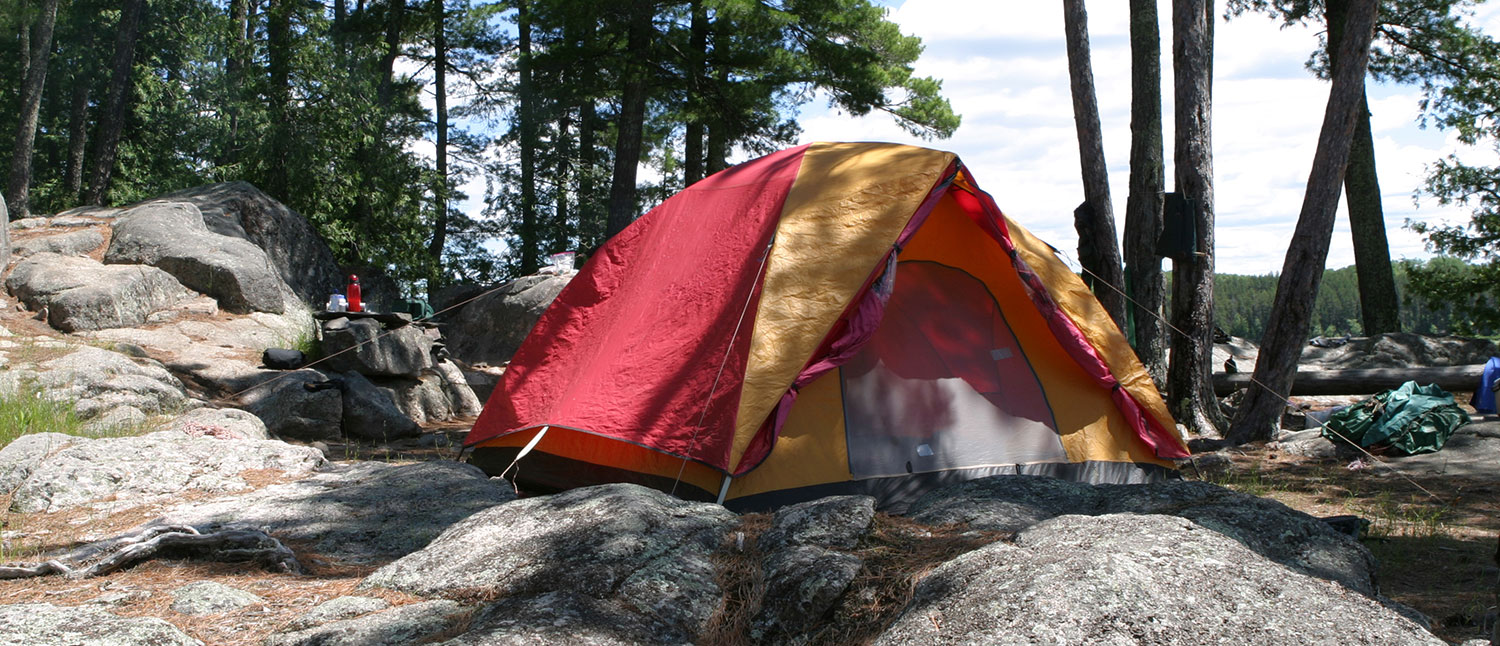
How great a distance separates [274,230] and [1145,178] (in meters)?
11.8

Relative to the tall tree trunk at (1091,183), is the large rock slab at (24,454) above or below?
below

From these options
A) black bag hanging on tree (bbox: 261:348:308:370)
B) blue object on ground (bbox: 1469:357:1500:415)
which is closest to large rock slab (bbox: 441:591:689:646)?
black bag hanging on tree (bbox: 261:348:308:370)

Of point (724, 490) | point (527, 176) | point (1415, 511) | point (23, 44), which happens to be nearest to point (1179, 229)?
point (1415, 511)

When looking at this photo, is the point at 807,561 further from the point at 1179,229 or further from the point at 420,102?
the point at 420,102

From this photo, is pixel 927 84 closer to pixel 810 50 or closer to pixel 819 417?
pixel 810 50

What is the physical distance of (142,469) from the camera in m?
4.76

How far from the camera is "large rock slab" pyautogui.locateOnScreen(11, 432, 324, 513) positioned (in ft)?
14.6

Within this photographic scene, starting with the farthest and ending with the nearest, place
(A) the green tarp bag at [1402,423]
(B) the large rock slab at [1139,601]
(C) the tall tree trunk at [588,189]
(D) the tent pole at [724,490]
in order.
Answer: (C) the tall tree trunk at [588,189] → (A) the green tarp bag at [1402,423] → (D) the tent pole at [724,490] → (B) the large rock slab at [1139,601]

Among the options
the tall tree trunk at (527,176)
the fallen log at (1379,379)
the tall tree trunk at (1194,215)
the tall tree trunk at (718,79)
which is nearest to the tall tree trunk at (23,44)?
the tall tree trunk at (527,176)

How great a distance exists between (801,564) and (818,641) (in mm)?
257

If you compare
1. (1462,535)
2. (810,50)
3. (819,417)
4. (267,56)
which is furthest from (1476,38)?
(267,56)

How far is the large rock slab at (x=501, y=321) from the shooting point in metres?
12.6

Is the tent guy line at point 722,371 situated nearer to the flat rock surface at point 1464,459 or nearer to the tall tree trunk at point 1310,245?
the tall tree trunk at point 1310,245

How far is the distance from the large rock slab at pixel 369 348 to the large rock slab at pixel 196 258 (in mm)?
2086
